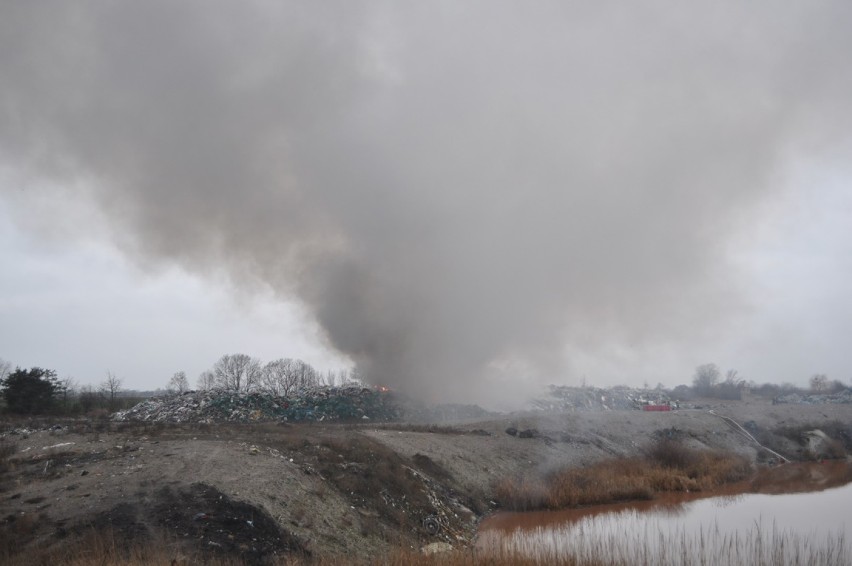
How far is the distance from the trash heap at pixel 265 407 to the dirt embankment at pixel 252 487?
9198mm

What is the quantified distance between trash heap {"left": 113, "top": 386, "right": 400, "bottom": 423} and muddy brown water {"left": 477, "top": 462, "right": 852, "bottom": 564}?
21.1m

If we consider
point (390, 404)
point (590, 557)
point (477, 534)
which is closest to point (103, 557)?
point (590, 557)

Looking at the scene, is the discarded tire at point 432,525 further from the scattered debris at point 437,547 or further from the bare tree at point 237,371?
the bare tree at point 237,371

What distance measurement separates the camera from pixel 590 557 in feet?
48.8

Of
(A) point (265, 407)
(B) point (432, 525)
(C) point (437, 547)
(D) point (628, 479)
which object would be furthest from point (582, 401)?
(C) point (437, 547)

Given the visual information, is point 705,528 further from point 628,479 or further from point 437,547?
point 437,547

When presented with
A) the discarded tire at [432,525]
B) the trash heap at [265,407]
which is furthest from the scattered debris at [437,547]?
the trash heap at [265,407]

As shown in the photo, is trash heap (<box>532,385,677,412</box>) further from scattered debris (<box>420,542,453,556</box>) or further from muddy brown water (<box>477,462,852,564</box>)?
scattered debris (<box>420,542,453,556</box>)

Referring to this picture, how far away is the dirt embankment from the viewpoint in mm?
13430

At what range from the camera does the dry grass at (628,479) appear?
84.5 feet

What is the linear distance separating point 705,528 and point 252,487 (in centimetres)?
1788

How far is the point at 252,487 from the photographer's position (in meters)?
16.5

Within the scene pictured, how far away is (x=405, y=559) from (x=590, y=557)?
5.79 m

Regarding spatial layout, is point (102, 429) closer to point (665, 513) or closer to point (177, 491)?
point (177, 491)
